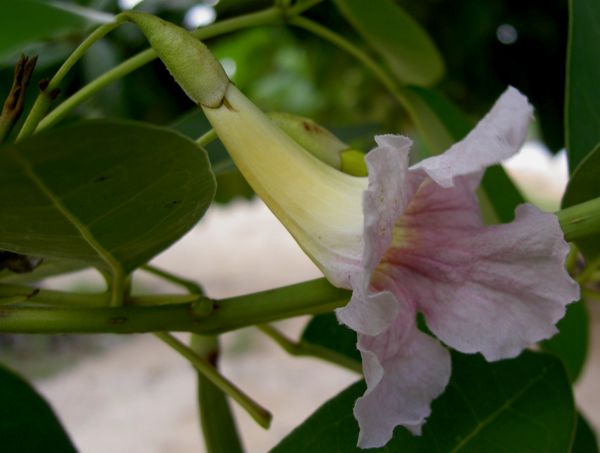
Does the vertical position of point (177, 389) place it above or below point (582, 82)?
below

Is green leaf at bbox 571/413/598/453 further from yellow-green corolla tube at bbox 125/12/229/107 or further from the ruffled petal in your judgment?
yellow-green corolla tube at bbox 125/12/229/107

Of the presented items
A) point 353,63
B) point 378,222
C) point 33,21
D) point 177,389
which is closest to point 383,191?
point 378,222

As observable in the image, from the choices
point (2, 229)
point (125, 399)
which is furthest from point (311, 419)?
point (125, 399)

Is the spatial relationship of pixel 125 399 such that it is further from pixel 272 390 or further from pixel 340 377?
pixel 340 377

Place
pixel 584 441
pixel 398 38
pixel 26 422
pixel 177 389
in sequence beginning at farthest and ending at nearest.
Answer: pixel 177 389
pixel 398 38
pixel 584 441
pixel 26 422

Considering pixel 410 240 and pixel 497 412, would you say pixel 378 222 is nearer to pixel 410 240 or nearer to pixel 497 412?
pixel 410 240

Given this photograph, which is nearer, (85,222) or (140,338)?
(85,222)
